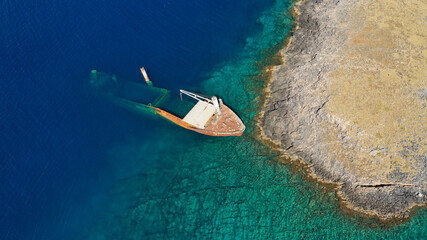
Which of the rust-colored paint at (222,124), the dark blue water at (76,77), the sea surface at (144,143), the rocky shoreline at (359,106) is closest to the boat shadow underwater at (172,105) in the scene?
the rust-colored paint at (222,124)

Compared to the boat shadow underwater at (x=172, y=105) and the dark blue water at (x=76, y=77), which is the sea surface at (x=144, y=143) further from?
the boat shadow underwater at (x=172, y=105)

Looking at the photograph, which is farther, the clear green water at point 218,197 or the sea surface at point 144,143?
the sea surface at point 144,143

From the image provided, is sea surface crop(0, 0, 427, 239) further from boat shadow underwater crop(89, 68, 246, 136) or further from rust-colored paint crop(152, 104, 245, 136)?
boat shadow underwater crop(89, 68, 246, 136)

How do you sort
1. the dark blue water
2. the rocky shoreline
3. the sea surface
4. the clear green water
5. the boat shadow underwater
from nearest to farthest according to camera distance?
1. the clear green water
2. the sea surface
3. the rocky shoreline
4. the dark blue water
5. the boat shadow underwater

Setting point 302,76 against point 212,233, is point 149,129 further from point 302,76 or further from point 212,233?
point 302,76

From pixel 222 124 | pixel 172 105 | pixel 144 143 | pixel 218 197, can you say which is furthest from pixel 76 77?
pixel 218 197

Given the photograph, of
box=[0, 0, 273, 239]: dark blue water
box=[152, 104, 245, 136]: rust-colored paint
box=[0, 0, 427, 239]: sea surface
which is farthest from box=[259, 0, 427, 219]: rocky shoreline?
box=[0, 0, 273, 239]: dark blue water

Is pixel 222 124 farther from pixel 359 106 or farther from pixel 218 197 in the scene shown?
pixel 359 106
